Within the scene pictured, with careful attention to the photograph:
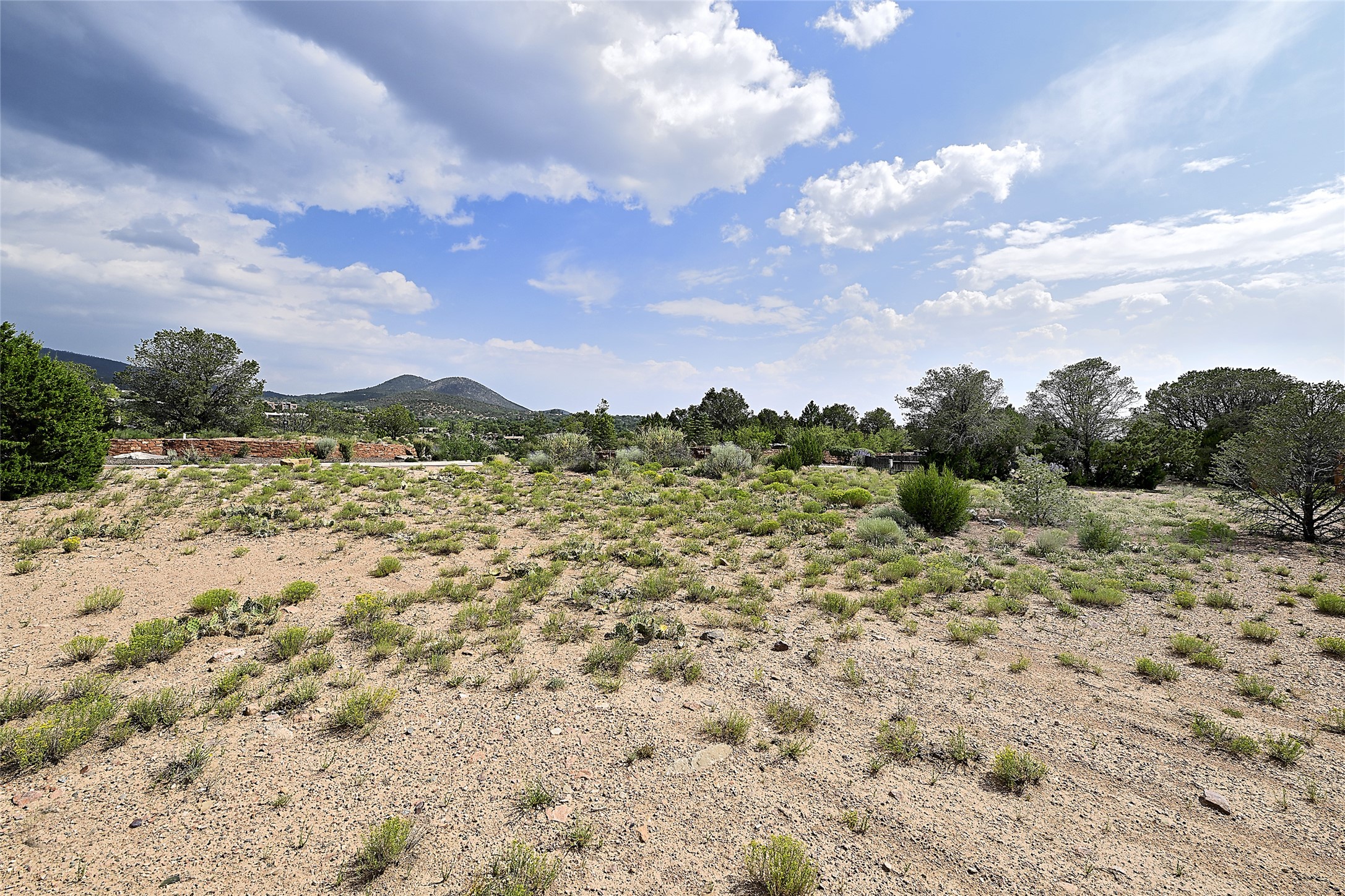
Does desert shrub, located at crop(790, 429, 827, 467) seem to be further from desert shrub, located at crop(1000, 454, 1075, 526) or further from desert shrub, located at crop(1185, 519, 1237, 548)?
desert shrub, located at crop(1185, 519, 1237, 548)

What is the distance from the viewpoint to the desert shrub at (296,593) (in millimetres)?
6445

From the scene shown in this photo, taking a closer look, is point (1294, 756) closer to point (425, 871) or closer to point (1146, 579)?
point (1146, 579)

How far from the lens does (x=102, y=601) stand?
19.4ft

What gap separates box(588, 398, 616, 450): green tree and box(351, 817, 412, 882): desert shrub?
973 inches

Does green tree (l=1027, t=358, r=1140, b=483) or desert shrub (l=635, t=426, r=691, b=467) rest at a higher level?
green tree (l=1027, t=358, r=1140, b=483)

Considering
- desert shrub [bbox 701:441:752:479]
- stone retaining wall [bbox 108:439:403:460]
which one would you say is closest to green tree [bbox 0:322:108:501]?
stone retaining wall [bbox 108:439:403:460]

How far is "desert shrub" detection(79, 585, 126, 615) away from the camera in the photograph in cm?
583

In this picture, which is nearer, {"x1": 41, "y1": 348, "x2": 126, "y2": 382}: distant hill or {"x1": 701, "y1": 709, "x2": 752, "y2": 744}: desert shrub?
{"x1": 701, "y1": 709, "x2": 752, "y2": 744}: desert shrub

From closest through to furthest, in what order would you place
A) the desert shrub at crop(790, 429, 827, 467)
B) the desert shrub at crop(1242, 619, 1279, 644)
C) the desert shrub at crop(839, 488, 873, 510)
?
the desert shrub at crop(1242, 619, 1279, 644)
the desert shrub at crop(839, 488, 873, 510)
the desert shrub at crop(790, 429, 827, 467)

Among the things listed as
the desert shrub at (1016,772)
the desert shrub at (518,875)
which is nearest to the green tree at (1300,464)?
the desert shrub at (1016,772)

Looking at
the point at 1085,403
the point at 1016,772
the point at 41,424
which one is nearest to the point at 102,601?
the point at 41,424

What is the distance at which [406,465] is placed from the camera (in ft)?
60.6

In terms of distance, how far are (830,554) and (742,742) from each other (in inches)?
226

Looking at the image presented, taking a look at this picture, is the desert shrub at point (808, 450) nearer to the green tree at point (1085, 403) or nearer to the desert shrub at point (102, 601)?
the green tree at point (1085, 403)
